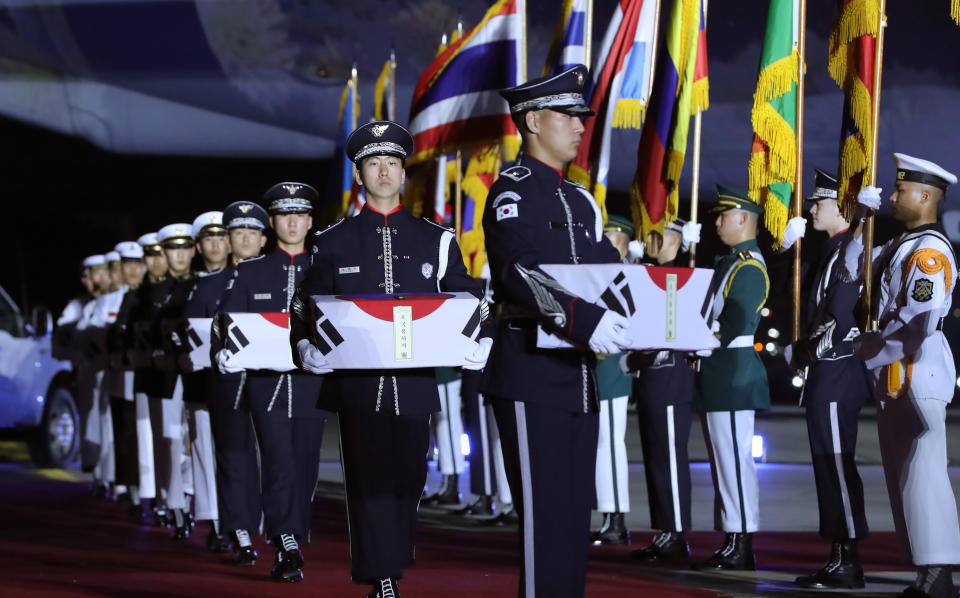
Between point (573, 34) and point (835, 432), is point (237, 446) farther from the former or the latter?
point (573, 34)

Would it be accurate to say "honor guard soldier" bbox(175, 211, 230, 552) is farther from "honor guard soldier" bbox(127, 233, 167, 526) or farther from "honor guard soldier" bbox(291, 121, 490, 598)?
"honor guard soldier" bbox(291, 121, 490, 598)

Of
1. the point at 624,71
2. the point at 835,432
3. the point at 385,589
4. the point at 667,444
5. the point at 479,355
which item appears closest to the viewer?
the point at 479,355

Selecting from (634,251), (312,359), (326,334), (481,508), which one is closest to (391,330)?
(326,334)

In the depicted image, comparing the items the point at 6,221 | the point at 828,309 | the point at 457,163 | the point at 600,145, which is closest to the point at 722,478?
the point at 828,309

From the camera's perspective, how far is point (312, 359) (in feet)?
15.7

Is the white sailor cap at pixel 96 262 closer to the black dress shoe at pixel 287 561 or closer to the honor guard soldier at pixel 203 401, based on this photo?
the honor guard soldier at pixel 203 401

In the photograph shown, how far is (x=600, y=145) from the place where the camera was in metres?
8.26

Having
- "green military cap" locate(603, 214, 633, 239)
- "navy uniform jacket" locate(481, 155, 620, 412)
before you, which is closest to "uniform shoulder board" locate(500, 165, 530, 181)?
"navy uniform jacket" locate(481, 155, 620, 412)

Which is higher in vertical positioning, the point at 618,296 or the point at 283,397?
the point at 618,296

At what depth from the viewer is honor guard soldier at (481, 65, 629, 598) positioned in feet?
13.9

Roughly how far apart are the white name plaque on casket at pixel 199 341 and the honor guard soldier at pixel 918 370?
3.48 metres

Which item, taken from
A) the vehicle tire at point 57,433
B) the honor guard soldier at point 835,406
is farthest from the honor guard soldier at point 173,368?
the vehicle tire at point 57,433

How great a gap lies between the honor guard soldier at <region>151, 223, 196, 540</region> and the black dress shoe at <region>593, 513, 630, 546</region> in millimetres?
2546

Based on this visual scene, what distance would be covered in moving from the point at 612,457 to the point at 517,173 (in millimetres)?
3870
